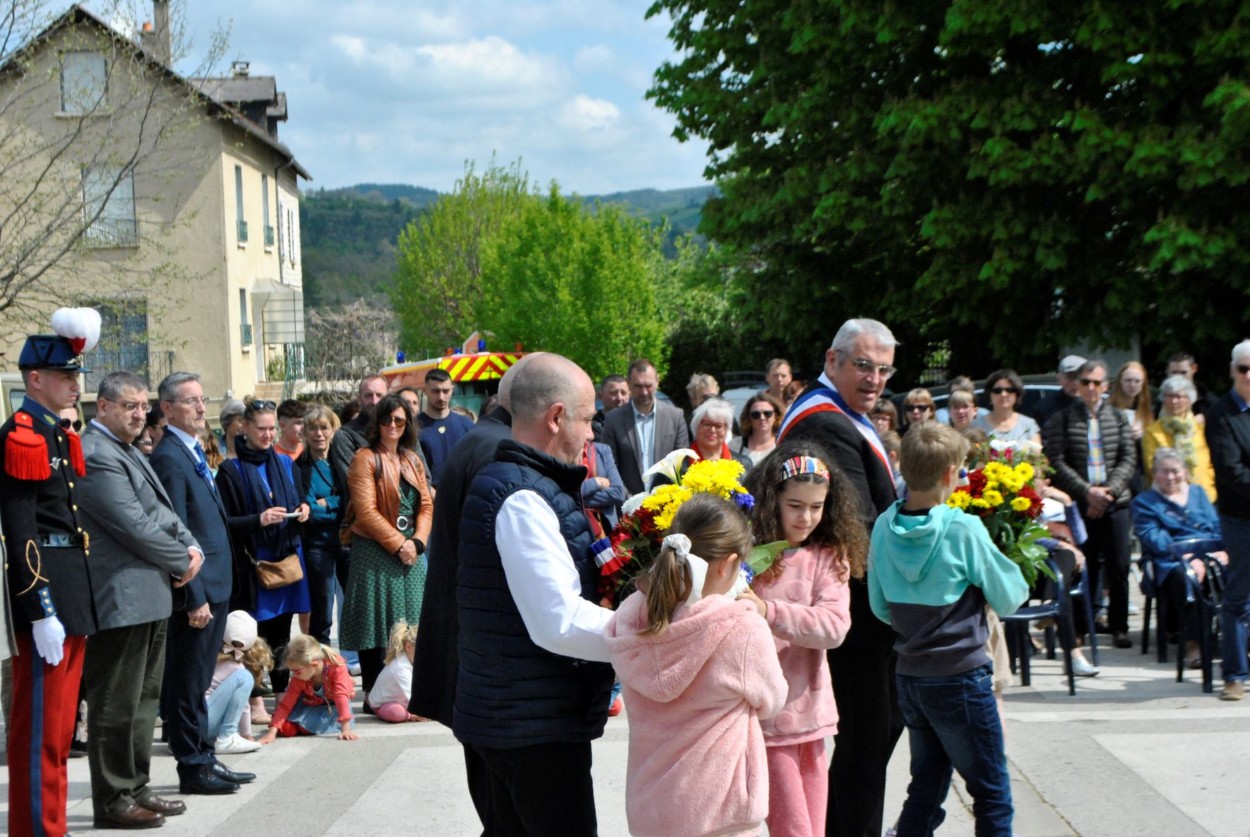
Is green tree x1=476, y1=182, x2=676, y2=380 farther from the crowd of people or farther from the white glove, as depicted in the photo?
the white glove

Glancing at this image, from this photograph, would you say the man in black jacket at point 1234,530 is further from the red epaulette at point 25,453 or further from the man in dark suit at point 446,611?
the red epaulette at point 25,453

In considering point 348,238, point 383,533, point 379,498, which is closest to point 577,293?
point 379,498

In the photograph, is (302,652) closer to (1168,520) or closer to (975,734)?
(975,734)

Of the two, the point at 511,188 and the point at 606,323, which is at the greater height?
the point at 511,188

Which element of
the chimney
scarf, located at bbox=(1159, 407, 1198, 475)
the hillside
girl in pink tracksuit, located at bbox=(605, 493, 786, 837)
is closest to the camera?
girl in pink tracksuit, located at bbox=(605, 493, 786, 837)

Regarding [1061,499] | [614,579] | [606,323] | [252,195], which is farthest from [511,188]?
[614,579]

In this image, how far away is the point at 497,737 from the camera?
3643mm

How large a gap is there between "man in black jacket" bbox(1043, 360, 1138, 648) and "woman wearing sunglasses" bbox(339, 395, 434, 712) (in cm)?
477

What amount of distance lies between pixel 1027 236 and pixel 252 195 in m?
25.4

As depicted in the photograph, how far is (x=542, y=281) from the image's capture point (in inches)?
1853

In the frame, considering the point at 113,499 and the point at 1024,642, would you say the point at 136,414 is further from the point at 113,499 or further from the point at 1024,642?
the point at 1024,642

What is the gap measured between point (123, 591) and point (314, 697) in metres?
2.43

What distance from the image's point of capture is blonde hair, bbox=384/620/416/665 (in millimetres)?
8500

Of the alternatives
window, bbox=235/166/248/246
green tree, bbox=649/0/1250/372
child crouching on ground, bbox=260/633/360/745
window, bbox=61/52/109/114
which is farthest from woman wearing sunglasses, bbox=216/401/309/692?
window, bbox=235/166/248/246
